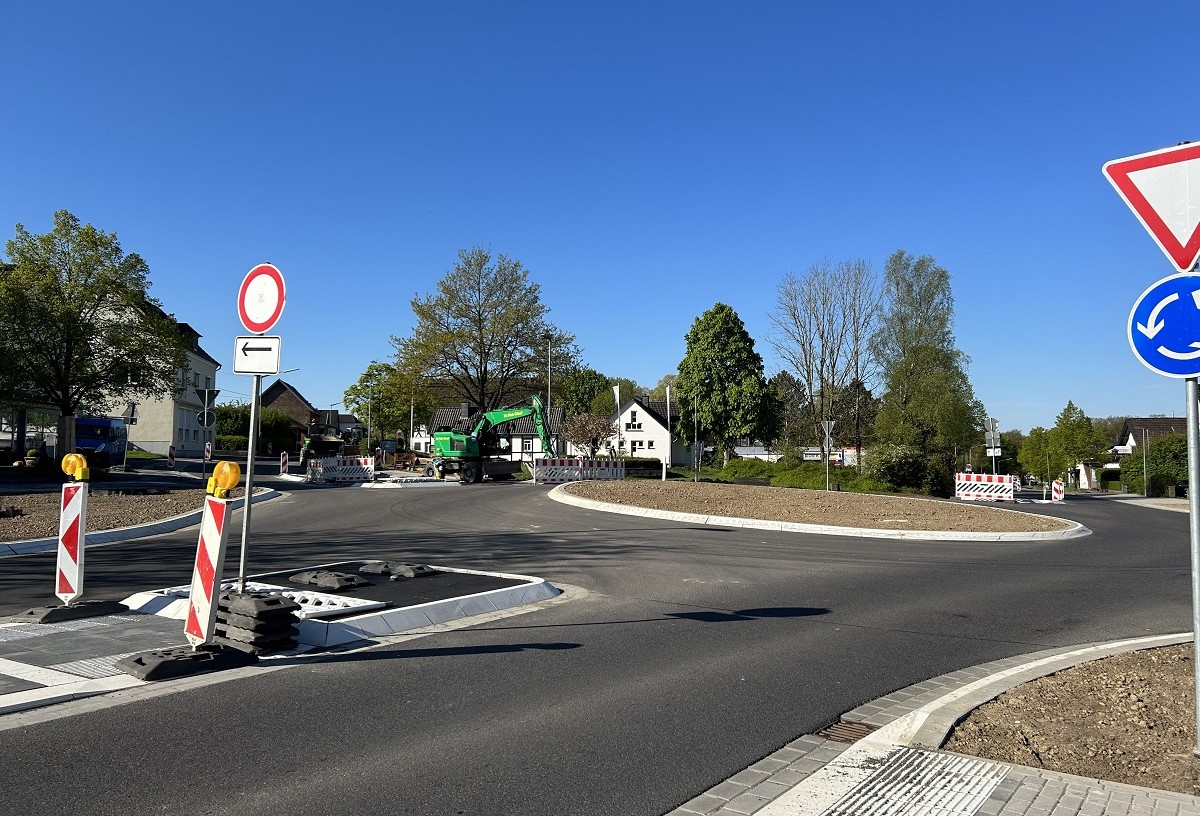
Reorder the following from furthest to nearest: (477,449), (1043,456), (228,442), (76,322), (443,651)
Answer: (228,442) < (1043,456) < (477,449) < (76,322) < (443,651)

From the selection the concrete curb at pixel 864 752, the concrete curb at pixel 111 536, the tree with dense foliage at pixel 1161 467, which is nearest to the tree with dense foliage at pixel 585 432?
the tree with dense foliage at pixel 1161 467

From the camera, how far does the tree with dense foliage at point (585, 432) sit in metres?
53.8

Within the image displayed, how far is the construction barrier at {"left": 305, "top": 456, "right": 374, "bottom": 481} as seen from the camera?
37.8 meters

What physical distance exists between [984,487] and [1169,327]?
119 feet

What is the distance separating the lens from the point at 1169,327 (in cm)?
436

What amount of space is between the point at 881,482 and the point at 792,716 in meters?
32.8

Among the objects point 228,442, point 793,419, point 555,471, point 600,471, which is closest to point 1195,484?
point 555,471

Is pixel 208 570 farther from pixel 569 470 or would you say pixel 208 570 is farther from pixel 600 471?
pixel 600 471

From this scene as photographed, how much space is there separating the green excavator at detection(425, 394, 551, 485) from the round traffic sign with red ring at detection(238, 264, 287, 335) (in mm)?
27466

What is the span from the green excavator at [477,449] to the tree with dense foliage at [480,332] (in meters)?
12.3

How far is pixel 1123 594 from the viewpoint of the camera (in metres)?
10.8

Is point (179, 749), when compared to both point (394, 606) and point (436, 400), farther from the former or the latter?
point (436, 400)

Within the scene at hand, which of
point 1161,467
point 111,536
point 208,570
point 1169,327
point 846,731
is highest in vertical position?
point 1169,327

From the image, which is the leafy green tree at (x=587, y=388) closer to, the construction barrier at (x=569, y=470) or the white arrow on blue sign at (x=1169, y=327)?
the construction barrier at (x=569, y=470)
